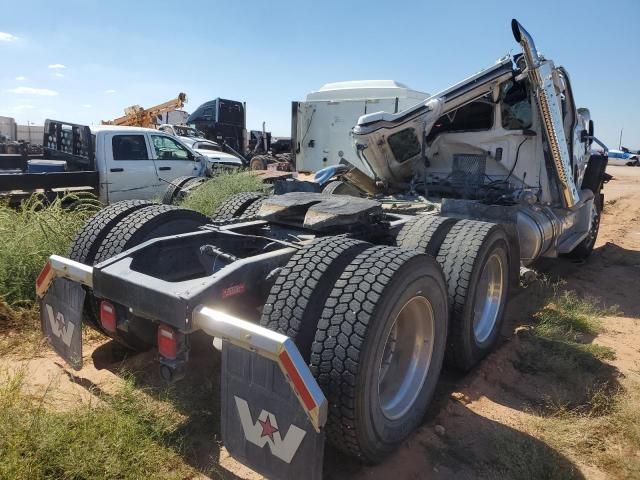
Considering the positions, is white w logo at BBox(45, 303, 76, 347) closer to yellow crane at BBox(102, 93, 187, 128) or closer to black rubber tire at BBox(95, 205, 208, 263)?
black rubber tire at BBox(95, 205, 208, 263)

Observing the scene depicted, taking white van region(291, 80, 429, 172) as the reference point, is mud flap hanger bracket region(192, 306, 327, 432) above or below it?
below

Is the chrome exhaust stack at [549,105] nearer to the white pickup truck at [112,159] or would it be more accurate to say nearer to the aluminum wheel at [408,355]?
the aluminum wheel at [408,355]

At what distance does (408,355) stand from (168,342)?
1470 mm

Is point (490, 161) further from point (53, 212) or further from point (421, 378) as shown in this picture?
point (53, 212)

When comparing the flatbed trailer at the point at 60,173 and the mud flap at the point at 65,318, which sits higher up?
the flatbed trailer at the point at 60,173

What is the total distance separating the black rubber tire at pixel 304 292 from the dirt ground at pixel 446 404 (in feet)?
2.74

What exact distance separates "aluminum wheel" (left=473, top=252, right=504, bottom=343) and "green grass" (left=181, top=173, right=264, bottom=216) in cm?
420

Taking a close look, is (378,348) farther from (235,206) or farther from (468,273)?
(235,206)

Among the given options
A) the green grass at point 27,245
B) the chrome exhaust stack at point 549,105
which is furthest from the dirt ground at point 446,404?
the chrome exhaust stack at point 549,105

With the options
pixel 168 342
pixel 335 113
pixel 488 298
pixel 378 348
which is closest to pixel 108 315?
pixel 168 342

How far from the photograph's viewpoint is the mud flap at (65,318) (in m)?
2.92

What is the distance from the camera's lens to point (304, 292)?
245 centimetres

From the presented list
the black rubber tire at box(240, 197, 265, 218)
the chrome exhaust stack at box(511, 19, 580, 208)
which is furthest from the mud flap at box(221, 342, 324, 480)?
the chrome exhaust stack at box(511, 19, 580, 208)

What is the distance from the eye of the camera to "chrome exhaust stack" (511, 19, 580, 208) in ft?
17.0
